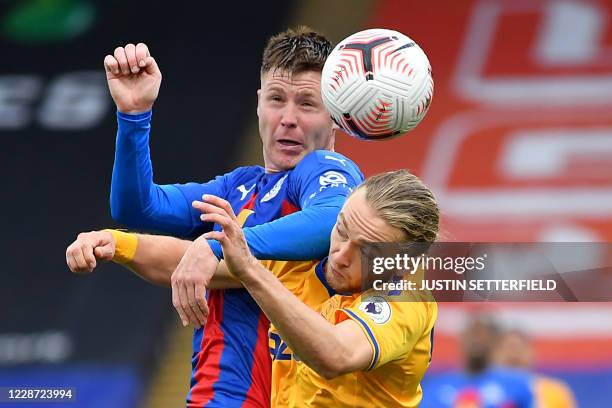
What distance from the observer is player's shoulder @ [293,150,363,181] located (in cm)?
462

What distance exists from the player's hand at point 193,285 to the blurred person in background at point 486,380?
4.01 m

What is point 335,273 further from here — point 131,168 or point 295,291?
point 131,168

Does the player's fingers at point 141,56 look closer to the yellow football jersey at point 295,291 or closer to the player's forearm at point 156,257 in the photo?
the player's forearm at point 156,257

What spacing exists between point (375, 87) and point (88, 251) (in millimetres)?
1266

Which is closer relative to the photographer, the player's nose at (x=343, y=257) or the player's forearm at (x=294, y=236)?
the player's nose at (x=343, y=257)

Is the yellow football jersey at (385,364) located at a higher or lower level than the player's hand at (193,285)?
lower

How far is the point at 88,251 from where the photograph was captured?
4285 millimetres

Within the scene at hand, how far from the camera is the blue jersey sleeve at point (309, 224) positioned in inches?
167

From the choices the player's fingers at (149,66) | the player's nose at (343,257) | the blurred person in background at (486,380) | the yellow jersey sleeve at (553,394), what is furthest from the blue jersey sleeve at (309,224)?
the yellow jersey sleeve at (553,394)

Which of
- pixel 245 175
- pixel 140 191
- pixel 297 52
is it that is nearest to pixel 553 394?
pixel 245 175

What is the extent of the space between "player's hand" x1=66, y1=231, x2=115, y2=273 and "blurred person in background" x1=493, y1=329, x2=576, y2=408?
13.8 feet

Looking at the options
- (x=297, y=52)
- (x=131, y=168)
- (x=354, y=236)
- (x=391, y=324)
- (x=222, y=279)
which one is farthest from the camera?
(x=297, y=52)

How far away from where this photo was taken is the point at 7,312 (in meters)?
10.4

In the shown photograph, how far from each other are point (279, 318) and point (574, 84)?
27.2ft
